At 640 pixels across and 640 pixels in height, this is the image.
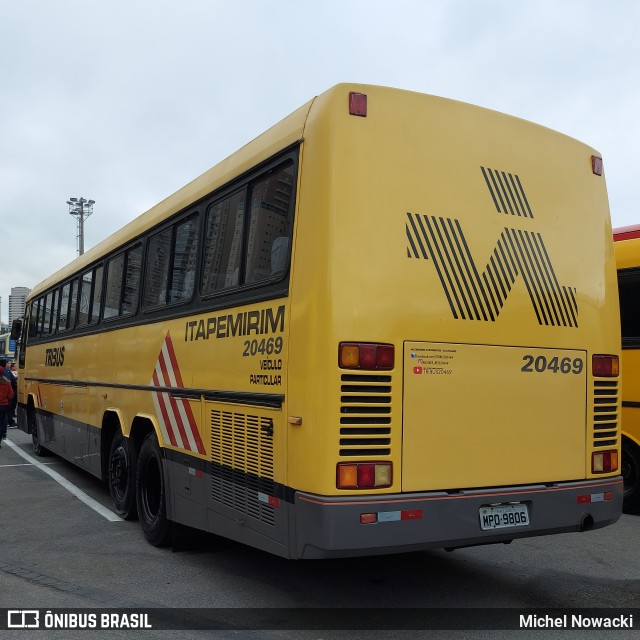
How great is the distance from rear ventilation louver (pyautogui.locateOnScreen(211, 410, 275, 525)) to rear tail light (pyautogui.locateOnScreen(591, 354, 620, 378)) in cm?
234

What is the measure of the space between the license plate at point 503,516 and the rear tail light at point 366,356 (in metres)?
1.12

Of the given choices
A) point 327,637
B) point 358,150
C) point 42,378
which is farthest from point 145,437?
point 42,378

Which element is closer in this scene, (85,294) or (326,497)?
(326,497)

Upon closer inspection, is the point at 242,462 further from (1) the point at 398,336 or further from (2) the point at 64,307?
(2) the point at 64,307

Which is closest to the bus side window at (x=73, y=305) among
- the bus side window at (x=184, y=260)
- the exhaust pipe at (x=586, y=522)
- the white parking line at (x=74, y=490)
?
the white parking line at (x=74, y=490)

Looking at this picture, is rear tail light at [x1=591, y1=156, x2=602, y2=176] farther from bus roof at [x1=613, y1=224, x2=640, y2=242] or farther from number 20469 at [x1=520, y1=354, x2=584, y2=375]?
bus roof at [x1=613, y1=224, x2=640, y2=242]

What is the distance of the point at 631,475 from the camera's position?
27.3 ft

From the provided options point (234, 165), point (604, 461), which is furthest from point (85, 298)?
point (604, 461)

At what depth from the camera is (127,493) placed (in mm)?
7719

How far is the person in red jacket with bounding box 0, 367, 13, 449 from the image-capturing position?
15336mm

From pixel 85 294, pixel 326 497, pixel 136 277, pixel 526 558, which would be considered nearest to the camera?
pixel 326 497

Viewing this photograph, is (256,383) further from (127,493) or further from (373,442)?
(127,493)

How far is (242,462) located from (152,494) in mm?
2325

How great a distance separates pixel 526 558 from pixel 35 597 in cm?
390
